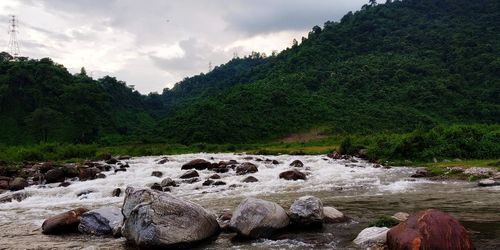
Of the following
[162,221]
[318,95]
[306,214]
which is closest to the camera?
[162,221]

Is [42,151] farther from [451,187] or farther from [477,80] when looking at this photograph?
[477,80]

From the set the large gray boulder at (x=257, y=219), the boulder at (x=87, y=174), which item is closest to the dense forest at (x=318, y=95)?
the boulder at (x=87, y=174)

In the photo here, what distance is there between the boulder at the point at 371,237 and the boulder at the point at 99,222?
6.51 m

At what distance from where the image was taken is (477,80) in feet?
283

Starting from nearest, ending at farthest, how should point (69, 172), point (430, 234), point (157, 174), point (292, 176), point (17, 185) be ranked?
point (430, 234)
point (17, 185)
point (292, 176)
point (69, 172)
point (157, 174)

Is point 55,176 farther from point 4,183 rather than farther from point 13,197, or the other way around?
point 13,197

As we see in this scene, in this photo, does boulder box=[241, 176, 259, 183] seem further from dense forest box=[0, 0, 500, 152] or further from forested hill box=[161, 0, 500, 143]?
forested hill box=[161, 0, 500, 143]

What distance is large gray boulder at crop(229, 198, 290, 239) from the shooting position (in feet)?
38.3

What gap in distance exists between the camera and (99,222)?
1306 centimetres

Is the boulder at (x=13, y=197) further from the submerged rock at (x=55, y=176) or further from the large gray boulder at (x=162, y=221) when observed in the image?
the large gray boulder at (x=162, y=221)

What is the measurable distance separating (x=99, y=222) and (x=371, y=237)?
24.8 feet

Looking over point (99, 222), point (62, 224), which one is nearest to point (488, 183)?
point (99, 222)

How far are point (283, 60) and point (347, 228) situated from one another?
10772cm

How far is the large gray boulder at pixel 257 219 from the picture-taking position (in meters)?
11.7
